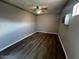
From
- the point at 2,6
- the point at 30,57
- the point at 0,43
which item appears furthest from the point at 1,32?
the point at 30,57

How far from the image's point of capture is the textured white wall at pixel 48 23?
24.0 ft

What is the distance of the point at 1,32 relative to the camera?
9.73ft

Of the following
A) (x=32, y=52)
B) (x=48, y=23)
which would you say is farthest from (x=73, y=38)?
(x=48, y=23)

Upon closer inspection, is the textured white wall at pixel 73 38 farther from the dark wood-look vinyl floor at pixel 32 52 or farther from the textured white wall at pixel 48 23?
the textured white wall at pixel 48 23

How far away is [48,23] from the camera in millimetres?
7547

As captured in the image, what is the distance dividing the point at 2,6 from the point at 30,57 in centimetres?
236

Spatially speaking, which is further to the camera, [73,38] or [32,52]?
[32,52]

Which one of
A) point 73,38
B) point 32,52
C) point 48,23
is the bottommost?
point 32,52

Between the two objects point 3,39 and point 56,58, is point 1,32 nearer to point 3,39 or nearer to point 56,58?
point 3,39

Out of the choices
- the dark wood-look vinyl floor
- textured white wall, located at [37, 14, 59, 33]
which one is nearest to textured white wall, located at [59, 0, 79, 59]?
the dark wood-look vinyl floor

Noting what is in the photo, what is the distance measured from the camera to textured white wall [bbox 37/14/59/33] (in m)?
7.30

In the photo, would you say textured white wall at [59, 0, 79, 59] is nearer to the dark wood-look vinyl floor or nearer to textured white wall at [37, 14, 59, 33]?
the dark wood-look vinyl floor

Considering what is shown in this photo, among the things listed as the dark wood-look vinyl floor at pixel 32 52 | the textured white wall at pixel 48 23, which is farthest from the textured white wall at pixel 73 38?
the textured white wall at pixel 48 23

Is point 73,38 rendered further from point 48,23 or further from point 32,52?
point 48,23
